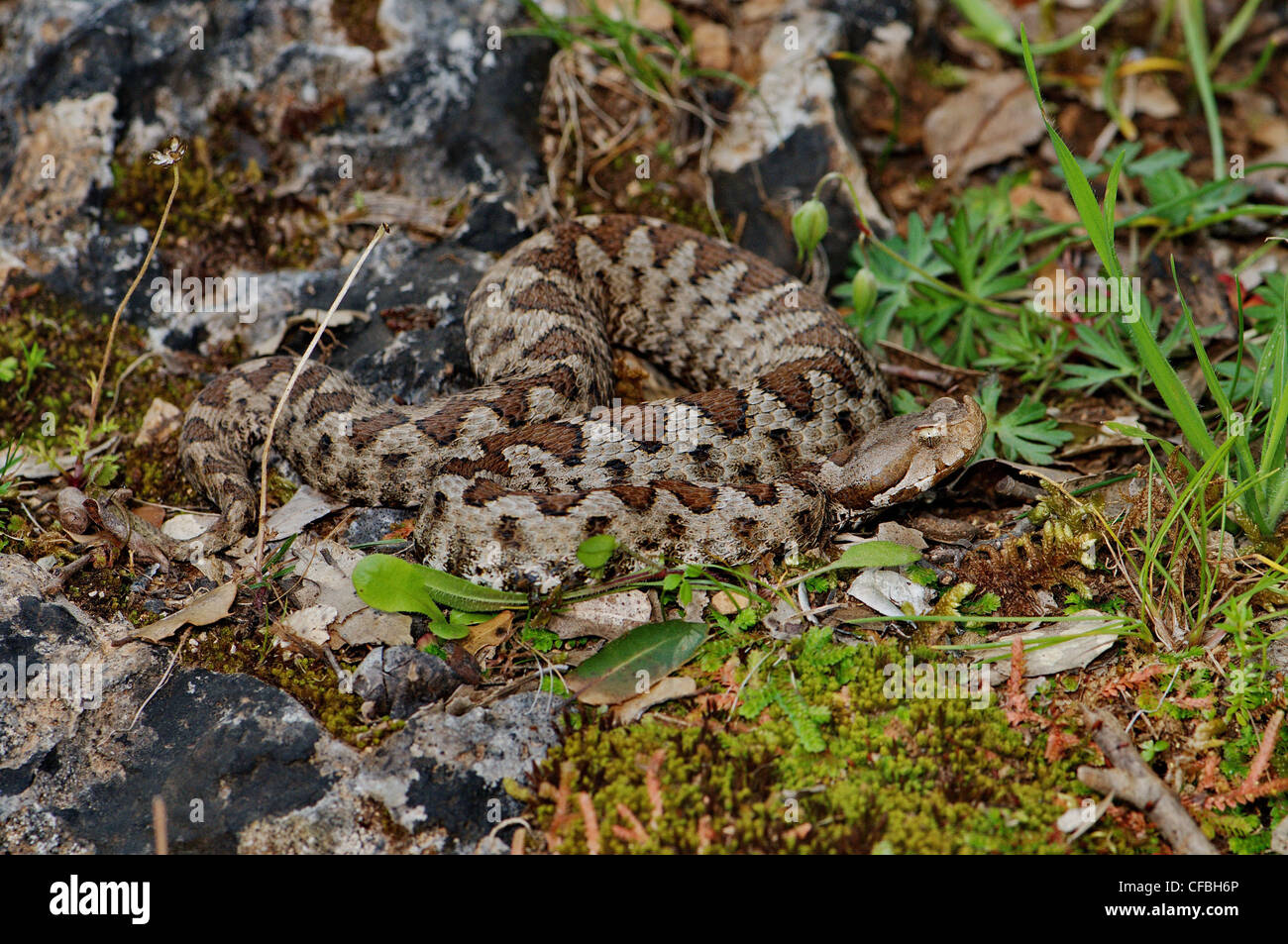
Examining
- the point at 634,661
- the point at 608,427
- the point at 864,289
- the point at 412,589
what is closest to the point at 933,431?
the point at 864,289

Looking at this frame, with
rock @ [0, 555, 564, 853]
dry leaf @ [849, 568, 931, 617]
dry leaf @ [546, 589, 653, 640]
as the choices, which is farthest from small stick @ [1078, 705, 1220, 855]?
rock @ [0, 555, 564, 853]

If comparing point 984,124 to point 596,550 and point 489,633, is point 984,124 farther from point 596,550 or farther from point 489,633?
point 489,633

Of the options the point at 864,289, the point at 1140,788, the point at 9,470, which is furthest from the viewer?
the point at 864,289

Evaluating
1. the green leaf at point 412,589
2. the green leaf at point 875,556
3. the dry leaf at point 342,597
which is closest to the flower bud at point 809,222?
the green leaf at point 875,556

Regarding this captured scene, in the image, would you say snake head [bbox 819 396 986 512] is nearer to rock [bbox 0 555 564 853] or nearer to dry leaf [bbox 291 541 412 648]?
rock [bbox 0 555 564 853]

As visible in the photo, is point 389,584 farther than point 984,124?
No
